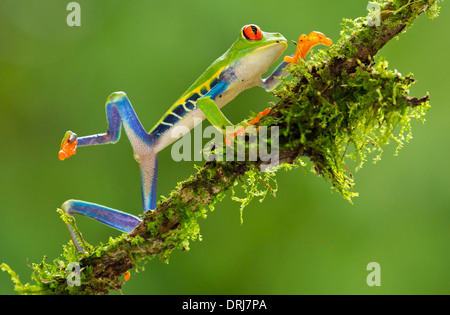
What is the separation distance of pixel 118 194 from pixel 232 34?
1695 mm

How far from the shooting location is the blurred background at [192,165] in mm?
3857

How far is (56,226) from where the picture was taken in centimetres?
414

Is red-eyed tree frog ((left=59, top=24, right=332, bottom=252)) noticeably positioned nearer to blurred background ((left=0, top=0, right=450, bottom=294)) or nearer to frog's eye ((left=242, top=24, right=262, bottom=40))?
frog's eye ((left=242, top=24, right=262, bottom=40))

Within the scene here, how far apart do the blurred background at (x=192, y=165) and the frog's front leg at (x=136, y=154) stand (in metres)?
2.21

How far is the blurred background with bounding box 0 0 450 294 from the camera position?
3857mm

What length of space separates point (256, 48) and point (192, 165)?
253 centimetres

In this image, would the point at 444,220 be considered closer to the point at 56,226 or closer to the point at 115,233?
the point at 115,233

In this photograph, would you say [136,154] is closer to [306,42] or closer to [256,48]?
[256,48]

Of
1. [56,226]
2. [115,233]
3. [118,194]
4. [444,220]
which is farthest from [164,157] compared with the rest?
[444,220]

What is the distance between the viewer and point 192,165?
159 inches

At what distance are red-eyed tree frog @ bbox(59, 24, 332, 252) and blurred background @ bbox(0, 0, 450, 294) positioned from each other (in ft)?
7.27
